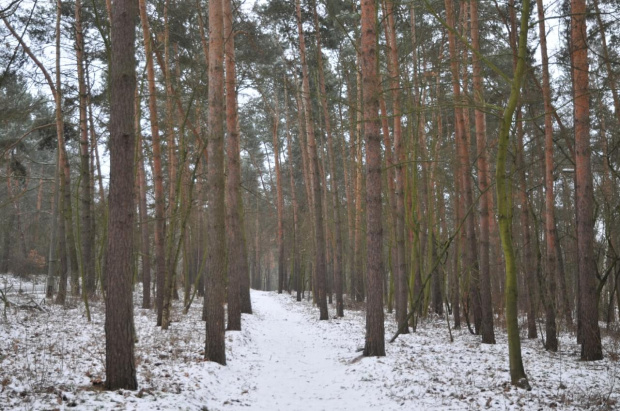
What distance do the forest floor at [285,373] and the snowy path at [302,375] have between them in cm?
2

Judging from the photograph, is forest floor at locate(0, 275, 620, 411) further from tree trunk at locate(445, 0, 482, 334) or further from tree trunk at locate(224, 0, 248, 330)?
tree trunk at locate(445, 0, 482, 334)

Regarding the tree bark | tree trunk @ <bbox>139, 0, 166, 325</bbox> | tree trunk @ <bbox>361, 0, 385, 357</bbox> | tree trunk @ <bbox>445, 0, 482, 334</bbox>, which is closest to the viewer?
tree trunk @ <bbox>361, 0, 385, 357</bbox>

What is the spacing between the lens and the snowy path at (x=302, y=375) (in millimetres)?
5871

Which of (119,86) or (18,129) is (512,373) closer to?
(119,86)

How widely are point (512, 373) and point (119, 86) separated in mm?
6130

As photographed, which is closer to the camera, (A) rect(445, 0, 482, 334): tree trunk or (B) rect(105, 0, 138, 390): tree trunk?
(B) rect(105, 0, 138, 390): tree trunk

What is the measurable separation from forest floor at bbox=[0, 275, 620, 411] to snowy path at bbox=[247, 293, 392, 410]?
0.06 ft

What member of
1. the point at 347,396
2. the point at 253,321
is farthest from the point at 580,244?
the point at 253,321

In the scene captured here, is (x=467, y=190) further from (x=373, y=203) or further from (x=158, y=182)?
(x=158, y=182)

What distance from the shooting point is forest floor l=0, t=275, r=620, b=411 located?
16.6 ft

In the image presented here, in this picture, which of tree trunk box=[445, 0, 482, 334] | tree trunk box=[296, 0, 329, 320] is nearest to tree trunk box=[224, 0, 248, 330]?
tree trunk box=[296, 0, 329, 320]

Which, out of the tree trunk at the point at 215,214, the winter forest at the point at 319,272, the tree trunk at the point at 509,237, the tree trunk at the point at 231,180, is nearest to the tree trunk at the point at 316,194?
the winter forest at the point at 319,272

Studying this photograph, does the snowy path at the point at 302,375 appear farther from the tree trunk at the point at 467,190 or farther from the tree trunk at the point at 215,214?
the tree trunk at the point at 467,190

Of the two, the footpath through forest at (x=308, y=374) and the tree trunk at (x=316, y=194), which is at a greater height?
the tree trunk at (x=316, y=194)
